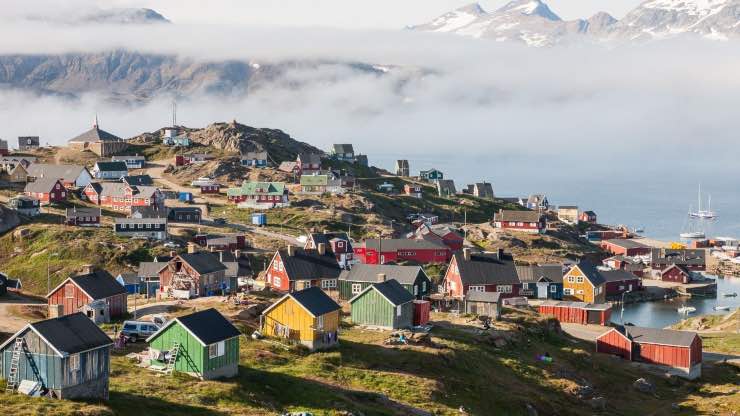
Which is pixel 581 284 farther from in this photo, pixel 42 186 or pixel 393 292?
pixel 42 186

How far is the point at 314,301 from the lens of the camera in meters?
59.2

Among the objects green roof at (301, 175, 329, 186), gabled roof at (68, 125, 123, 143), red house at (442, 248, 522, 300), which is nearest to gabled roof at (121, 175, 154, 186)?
green roof at (301, 175, 329, 186)

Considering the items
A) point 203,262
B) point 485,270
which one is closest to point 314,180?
point 485,270

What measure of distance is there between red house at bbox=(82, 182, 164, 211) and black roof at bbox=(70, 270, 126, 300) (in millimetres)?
60844

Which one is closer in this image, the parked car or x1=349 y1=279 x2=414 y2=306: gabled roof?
the parked car

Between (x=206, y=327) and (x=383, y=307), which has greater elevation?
(x=206, y=327)

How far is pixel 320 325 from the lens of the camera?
188 feet

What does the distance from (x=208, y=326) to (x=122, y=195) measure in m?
87.3

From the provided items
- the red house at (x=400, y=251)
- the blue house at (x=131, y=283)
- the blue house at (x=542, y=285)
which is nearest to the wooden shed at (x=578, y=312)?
the blue house at (x=542, y=285)

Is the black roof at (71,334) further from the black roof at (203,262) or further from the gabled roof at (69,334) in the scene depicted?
the black roof at (203,262)

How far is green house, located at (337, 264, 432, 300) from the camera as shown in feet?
258

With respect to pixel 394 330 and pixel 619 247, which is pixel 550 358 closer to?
pixel 394 330

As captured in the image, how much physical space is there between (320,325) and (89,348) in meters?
18.6

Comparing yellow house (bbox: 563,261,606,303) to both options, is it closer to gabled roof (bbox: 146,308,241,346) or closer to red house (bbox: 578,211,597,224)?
gabled roof (bbox: 146,308,241,346)
